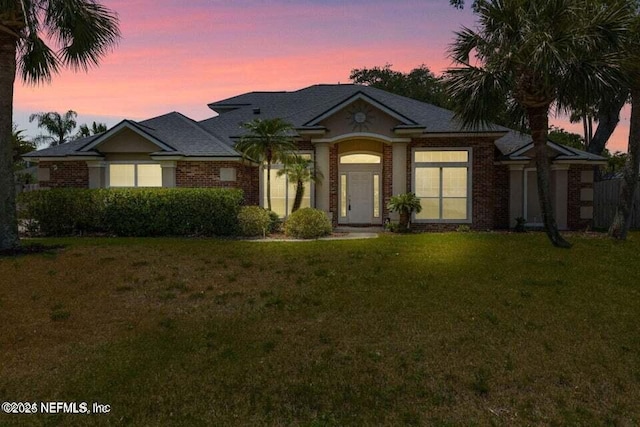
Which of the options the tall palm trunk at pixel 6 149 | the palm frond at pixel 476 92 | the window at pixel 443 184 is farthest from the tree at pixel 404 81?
the tall palm trunk at pixel 6 149

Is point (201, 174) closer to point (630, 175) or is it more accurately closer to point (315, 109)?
point (315, 109)

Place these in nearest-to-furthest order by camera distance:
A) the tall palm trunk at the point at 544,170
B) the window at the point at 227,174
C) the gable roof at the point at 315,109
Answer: the tall palm trunk at the point at 544,170 → the gable roof at the point at 315,109 → the window at the point at 227,174

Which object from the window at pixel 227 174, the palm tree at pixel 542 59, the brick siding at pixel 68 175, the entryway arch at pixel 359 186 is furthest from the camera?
the entryway arch at pixel 359 186

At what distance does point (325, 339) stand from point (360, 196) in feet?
41.8

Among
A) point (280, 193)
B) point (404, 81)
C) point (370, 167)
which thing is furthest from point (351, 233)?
A: point (404, 81)

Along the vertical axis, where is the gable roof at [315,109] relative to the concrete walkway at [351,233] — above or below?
above

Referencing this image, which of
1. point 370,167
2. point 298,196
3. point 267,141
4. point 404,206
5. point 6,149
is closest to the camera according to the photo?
point 6,149

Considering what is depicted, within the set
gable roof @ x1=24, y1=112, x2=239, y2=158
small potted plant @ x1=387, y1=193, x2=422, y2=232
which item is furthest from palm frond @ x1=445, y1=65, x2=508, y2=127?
gable roof @ x1=24, y1=112, x2=239, y2=158

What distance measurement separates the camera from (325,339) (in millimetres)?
5980

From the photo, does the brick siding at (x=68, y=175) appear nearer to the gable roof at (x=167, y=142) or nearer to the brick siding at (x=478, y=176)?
the gable roof at (x=167, y=142)

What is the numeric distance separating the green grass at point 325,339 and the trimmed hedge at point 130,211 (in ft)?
12.4

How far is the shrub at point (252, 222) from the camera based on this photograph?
577 inches

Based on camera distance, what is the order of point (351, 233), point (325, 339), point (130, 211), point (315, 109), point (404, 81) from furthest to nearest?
1. point (404, 81)
2. point (315, 109)
3. point (351, 233)
4. point (130, 211)
5. point (325, 339)

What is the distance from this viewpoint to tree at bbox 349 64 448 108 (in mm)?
37469
